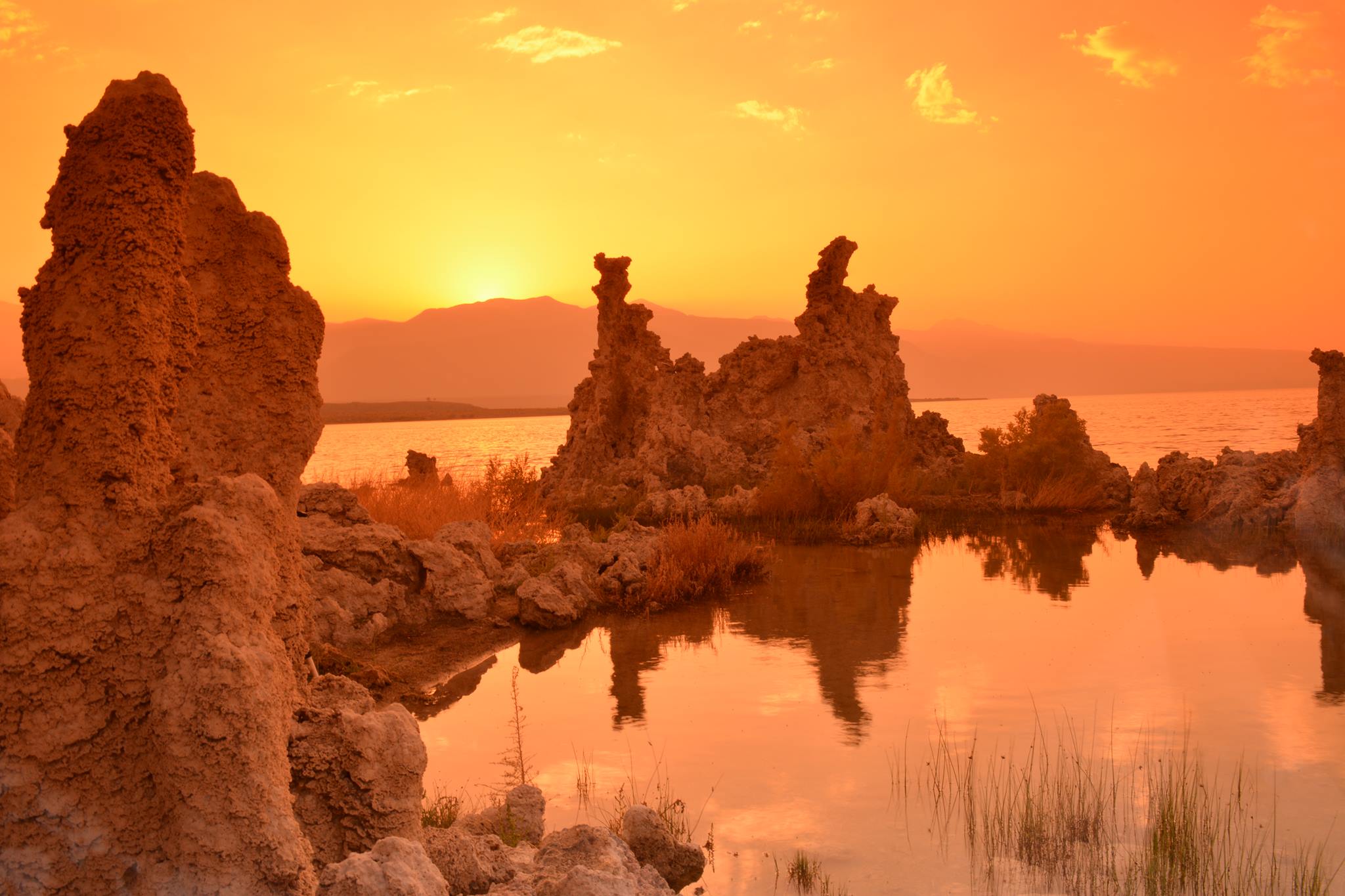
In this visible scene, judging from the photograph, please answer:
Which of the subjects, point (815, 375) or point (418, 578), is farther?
point (815, 375)

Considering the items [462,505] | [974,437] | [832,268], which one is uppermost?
[832,268]

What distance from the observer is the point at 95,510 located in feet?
10.4

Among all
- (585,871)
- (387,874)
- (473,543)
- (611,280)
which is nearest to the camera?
(387,874)

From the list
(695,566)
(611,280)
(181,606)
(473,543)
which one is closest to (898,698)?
(695,566)

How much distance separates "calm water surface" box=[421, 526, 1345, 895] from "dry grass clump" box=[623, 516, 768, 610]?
0.25 metres

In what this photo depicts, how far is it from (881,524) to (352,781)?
11.0 m

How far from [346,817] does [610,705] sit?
3.30 meters

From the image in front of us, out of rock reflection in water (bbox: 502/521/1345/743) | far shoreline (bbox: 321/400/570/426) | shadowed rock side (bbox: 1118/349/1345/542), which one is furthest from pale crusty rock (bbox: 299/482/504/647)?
far shoreline (bbox: 321/400/570/426)

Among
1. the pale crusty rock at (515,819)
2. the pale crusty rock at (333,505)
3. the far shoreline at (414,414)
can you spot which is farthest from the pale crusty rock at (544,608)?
the far shoreline at (414,414)

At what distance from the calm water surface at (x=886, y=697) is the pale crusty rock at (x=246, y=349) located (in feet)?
7.25

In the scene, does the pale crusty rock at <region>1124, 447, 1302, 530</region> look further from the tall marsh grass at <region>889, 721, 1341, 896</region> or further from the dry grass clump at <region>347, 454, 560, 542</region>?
the tall marsh grass at <region>889, 721, 1341, 896</region>

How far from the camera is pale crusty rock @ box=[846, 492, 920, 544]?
13844mm

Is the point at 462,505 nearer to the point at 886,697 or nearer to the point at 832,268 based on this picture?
the point at 886,697

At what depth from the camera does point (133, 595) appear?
3049 millimetres
